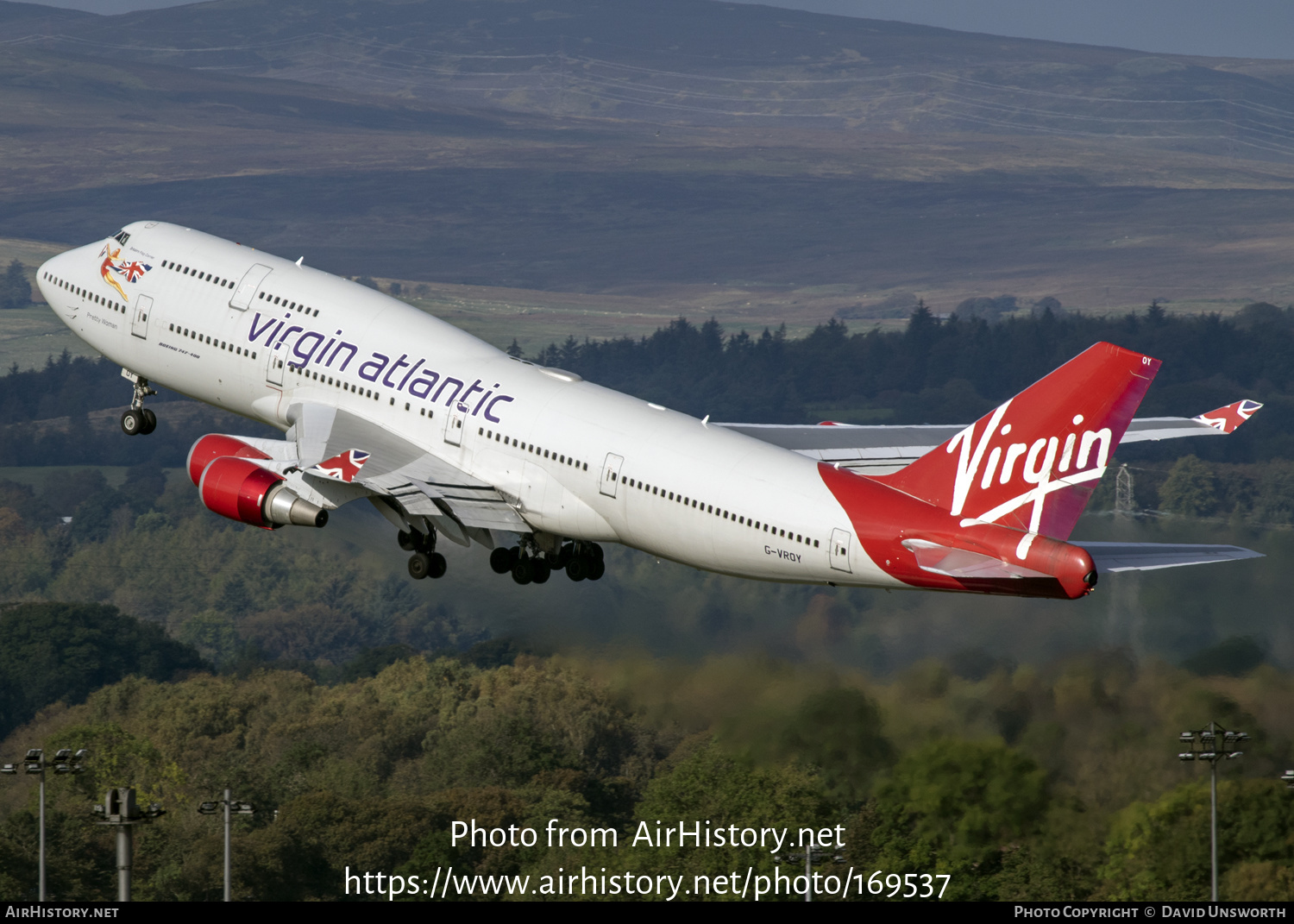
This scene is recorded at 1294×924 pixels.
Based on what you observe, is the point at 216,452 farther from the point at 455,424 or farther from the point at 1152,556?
the point at 1152,556

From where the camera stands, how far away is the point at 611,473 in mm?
45281

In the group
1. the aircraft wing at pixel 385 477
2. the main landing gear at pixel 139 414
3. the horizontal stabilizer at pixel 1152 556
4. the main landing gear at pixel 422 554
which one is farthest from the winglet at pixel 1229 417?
the main landing gear at pixel 139 414

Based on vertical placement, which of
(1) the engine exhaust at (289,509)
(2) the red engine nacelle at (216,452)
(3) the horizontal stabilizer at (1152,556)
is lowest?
(1) the engine exhaust at (289,509)

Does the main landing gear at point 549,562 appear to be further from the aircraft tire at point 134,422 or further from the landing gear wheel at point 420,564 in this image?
the aircraft tire at point 134,422

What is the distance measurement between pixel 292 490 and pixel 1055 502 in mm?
18332

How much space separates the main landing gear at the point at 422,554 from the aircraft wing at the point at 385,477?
1.00 feet

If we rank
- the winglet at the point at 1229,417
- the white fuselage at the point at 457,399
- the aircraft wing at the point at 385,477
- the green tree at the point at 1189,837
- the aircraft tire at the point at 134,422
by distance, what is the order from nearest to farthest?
the white fuselage at the point at 457,399
the winglet at the point at 1229,417
the aircraft wing at the point at 385,477
the aircraft tire at the point at 134,422
the green tree at the point at 1189,837

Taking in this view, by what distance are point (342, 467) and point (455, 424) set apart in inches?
132

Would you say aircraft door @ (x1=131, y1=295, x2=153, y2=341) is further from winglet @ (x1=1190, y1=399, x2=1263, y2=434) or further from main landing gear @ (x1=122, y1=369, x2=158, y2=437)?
winglet @ (x1=1190, y1=399, x2=1263, y2=434)

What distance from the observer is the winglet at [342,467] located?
151 feet

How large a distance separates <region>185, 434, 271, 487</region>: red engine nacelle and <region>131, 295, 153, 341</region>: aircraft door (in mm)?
6521

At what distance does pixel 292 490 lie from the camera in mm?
47062

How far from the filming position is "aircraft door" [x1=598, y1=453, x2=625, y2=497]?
4519 centimetres

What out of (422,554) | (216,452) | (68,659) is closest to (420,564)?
(422,554)
